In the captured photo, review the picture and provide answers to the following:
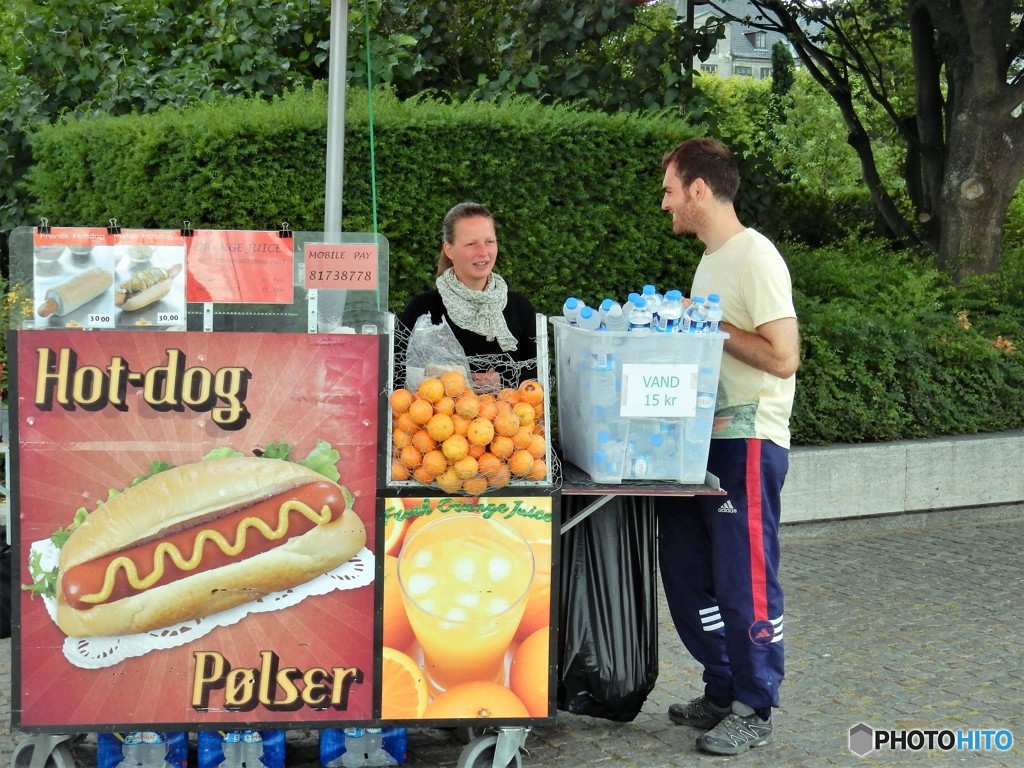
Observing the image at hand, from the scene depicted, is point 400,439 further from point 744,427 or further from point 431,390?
point 744,427

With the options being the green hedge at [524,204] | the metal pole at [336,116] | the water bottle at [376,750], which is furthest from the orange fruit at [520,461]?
the green hedge at [524,204]

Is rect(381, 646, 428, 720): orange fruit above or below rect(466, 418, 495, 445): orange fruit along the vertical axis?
below

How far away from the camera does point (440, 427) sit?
352 centimetres

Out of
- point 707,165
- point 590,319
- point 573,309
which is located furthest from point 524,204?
point 590,319

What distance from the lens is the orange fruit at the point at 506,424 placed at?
11.7ft

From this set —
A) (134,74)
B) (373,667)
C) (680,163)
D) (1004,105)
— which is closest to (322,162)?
(134,74)

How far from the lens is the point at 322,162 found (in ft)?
23.2

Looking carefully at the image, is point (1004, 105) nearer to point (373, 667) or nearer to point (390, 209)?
point (390, 209)

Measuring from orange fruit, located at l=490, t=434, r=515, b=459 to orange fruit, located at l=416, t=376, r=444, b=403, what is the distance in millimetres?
205

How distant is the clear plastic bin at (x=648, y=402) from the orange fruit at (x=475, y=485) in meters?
0.42

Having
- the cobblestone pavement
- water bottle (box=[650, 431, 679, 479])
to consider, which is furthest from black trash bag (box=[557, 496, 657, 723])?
water bottle (box=[650, 431, 679, 479])

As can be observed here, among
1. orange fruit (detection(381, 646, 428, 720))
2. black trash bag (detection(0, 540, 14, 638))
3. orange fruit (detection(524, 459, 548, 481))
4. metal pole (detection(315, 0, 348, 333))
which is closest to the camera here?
orange fruit (detection(524, 459, 548, 481))

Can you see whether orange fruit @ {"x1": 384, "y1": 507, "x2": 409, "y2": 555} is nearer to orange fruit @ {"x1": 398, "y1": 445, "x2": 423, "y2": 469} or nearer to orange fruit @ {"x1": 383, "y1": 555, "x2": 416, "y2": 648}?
orange fruit @ {"x1": 383, "y1": 555, "x2": 416, "y2": 648}

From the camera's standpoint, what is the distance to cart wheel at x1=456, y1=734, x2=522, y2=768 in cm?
378
